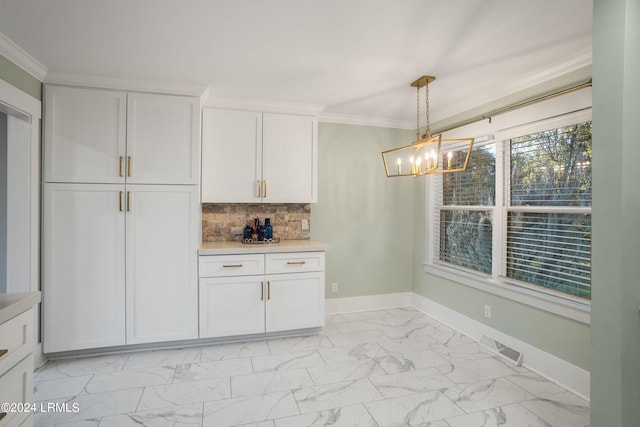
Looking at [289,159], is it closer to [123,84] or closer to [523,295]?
[123,84]

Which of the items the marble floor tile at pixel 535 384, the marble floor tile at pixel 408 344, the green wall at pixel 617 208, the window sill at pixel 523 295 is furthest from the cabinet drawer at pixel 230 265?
the green wall at pixel 617 208

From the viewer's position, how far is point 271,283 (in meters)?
3.34

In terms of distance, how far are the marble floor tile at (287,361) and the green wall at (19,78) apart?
9.00ft

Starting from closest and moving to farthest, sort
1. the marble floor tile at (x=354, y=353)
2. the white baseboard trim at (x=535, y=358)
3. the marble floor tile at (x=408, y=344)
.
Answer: the white baseboard trim at (x=535, y=358), the marble floor tile at (x=354, y=353), the marble floor tile at (x=408, y=344)

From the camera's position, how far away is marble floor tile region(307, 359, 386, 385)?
2619 mm

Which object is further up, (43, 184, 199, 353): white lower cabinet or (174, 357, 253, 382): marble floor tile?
(43, 184, 199, 353): white lower cabinet

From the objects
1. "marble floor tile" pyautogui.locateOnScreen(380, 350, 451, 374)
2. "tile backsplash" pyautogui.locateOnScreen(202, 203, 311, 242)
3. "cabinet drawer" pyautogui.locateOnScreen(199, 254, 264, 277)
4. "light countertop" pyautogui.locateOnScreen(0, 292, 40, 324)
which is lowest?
"marble floor tile" pyautogui.locateOnScreen(380, 350, 451, 374)

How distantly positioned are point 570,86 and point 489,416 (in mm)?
2369

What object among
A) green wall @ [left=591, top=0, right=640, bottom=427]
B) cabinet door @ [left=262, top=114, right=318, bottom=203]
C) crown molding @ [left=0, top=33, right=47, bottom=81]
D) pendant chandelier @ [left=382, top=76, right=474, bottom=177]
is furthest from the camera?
→ cabinet door @ [left=262, top=114, right=318, bottom=203]

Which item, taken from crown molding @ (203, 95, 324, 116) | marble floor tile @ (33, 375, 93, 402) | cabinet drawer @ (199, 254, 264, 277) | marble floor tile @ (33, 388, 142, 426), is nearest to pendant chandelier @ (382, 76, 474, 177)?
crown molding @ (203, 95, 324, 116)

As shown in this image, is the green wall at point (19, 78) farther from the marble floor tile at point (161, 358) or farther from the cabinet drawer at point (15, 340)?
the marble floor tile at point (161, 358)

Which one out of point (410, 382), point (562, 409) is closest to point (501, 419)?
point (562, 409)

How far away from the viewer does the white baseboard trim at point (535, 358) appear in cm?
243

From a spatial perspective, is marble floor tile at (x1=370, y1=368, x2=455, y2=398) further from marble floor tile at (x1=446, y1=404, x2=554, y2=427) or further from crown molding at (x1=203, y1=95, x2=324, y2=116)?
crown molding at (x1=203, y1=95, x2=324, y2=116)
